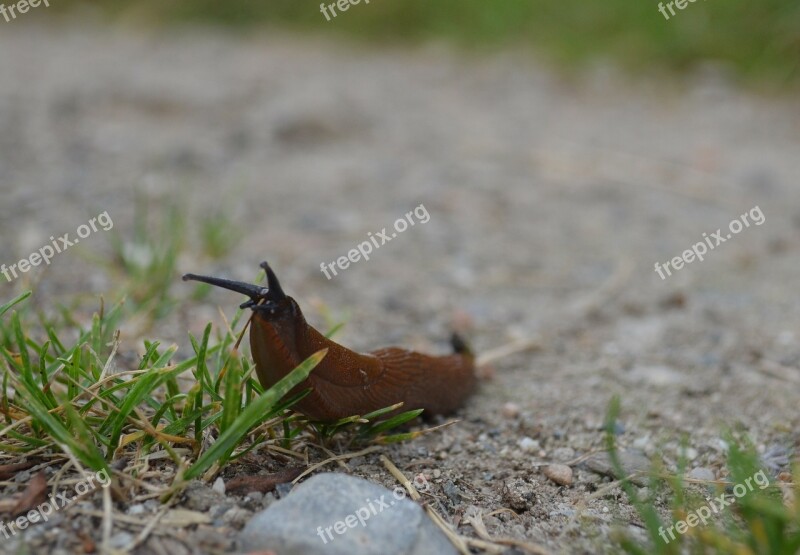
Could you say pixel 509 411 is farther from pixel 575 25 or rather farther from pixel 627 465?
pixel 575 25

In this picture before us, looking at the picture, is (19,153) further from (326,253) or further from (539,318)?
(539,318)

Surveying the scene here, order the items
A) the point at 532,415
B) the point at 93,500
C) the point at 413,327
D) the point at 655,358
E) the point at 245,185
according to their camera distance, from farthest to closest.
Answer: the point at 245,185 < the point at 413,327 < the point at 655,358 < the point at 532,415 < the point at 93,500

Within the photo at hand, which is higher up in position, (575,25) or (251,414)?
(575,25)

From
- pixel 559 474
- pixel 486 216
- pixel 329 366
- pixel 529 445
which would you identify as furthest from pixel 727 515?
pixel 486 216

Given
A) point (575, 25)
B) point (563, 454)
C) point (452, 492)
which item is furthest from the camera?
point (575, 25)

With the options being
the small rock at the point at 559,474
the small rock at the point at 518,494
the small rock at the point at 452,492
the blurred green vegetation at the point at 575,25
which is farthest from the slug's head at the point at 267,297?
the blurred green vegetation at the point at 575,25

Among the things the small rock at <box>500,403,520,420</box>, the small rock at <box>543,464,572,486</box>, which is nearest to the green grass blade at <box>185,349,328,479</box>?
the small rock at <box>543,464,572,486</box>

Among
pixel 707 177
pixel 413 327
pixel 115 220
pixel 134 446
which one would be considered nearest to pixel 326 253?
pixel 413 327
